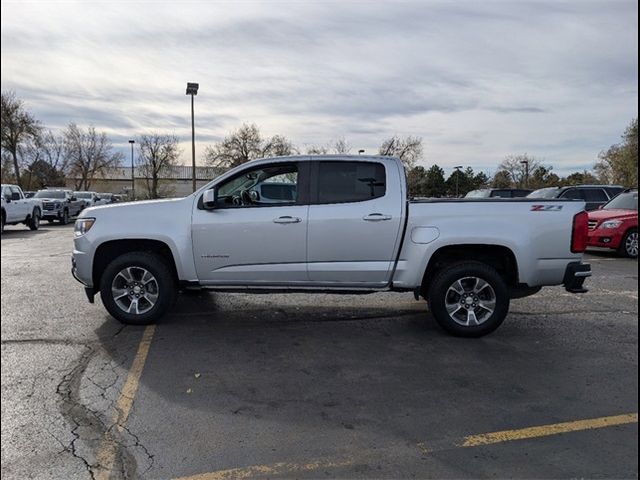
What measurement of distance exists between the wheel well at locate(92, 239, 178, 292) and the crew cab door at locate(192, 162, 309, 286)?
44cm

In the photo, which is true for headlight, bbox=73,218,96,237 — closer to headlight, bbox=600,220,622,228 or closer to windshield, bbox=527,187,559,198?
headlight, bbox=600,220,622,228

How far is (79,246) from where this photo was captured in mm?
5453

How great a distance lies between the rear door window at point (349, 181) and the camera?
17.6ft

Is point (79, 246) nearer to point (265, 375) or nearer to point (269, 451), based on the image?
point (265, 375)

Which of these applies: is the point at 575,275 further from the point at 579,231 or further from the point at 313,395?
the point at 313,395

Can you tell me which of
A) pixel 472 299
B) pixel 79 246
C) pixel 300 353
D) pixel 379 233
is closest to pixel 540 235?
pixel 472 299

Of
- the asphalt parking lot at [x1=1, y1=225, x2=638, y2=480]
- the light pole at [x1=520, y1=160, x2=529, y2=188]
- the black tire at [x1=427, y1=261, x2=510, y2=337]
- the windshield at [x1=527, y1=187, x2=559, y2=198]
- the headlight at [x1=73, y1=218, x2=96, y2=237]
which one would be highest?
the light pole at [x1=520, y1=160, x2=529, y2=188]

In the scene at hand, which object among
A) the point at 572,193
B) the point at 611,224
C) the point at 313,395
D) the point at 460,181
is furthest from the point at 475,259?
the point at 460,181

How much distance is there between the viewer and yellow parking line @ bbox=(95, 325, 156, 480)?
2.85m

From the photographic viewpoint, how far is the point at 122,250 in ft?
18.6

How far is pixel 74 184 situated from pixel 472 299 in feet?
241

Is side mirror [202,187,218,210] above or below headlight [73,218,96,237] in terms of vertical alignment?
above

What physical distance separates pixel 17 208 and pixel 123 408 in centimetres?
1833

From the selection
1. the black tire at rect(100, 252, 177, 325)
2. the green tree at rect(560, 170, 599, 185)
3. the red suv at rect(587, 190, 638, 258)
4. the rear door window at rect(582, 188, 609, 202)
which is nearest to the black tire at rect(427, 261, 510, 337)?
the black tire at rect(100, 252, 177, 325)
